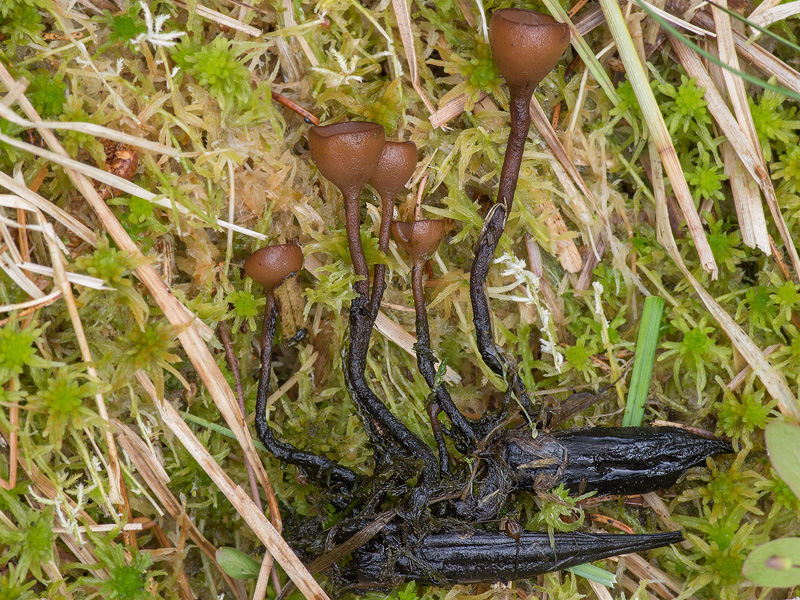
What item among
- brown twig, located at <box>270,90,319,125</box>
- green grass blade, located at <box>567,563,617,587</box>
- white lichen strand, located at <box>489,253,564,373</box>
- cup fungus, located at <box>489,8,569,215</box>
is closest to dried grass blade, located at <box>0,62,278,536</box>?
brown twig, located at <box>270,90,319,125</box>

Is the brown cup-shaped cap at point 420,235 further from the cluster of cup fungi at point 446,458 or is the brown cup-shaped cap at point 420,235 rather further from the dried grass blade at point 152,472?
the dried grass blade at point 152,472

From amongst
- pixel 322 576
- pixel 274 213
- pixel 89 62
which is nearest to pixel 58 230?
pixel 89 62

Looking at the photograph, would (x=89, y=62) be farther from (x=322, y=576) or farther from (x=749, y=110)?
(x=749, y=110)

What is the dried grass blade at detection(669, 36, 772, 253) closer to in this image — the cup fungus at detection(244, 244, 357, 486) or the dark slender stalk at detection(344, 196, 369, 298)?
the dark slender stalk at detection(344, 196, 369, 298)

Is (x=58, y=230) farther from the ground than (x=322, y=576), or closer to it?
farther from the ground

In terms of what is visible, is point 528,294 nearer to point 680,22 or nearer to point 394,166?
point 394,166

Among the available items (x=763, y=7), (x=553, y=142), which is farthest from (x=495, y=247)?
(x=763, y=7)

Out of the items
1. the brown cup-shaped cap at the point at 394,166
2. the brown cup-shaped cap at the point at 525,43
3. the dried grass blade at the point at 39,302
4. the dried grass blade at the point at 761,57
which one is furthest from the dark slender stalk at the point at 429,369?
the dried grass blade at the point at 761,57
